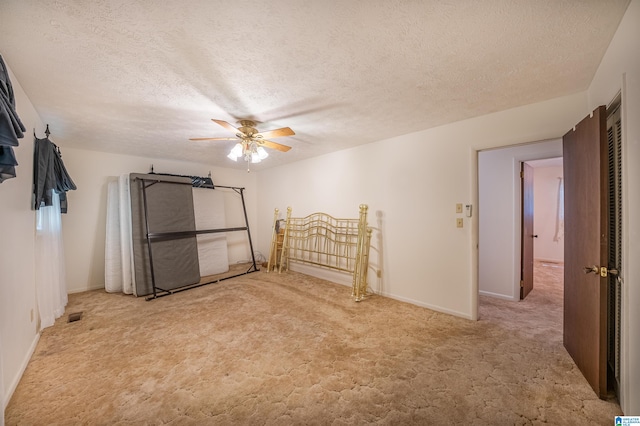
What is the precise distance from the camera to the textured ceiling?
3.90 ft

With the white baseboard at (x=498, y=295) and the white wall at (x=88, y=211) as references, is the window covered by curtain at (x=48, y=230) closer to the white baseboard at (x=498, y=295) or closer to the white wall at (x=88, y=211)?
the white wall at (x=88, y=211)

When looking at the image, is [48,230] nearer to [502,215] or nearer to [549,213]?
[502,215]

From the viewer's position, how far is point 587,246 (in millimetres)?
1649

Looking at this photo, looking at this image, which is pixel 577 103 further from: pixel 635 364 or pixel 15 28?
pixel 15 28

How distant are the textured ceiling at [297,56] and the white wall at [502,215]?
1.34m

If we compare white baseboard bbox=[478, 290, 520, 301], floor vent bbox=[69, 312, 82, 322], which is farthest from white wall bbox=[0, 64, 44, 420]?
white baseboard bbox=[478, 290, 520, 301]

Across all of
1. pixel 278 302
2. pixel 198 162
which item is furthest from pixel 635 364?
pixel 198 162

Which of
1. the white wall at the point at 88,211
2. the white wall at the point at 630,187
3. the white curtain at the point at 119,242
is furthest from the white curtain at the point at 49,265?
the white wall at the point at 630,187

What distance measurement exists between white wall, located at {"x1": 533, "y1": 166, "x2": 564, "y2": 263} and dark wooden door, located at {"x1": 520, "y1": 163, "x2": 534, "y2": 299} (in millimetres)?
3296

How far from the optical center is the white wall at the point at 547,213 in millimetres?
5754

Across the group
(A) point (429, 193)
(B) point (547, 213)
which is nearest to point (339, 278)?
(A) point (429, 193)

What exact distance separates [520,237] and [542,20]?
2.97m

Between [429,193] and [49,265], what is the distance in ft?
15.1

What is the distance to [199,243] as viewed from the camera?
14.8ft
